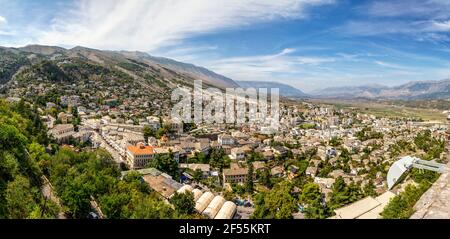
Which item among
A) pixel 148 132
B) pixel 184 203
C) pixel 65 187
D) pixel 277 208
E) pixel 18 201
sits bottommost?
pixel 277 208

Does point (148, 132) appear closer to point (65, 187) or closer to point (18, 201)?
point (65, 187)

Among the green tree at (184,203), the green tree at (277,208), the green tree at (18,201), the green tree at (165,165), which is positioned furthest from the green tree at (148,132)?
the green tree at (18,201)

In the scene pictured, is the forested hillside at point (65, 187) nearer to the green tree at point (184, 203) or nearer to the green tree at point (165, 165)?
the green tree at point (184, 203)

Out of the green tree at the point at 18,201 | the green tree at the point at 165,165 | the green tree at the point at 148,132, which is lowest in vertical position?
the green tree at the point at 165,165

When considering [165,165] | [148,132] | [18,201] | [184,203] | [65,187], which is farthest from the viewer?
[148,132]

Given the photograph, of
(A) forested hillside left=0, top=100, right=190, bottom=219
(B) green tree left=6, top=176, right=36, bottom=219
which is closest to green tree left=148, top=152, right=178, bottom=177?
(A) forested hillside left=0, top=100, right=190, bottom=219

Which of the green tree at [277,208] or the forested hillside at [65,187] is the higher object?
the forested hillside at [65,187]

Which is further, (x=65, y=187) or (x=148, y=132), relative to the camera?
(x=148, y=132)

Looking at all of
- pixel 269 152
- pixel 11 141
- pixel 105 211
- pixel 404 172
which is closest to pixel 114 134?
pixel 269 152

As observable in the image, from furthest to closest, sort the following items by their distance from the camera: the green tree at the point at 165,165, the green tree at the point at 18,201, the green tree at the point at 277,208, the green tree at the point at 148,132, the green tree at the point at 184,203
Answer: the green tree at the point at 148,132 → the green tree at the point at 165,165 → the green tree at the point at 184,203 → the green tree at the point at 277,208 → the green tree at the point at 18,201

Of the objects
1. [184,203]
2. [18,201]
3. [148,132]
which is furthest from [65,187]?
[148,132]

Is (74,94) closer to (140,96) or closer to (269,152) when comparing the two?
(140,96)
